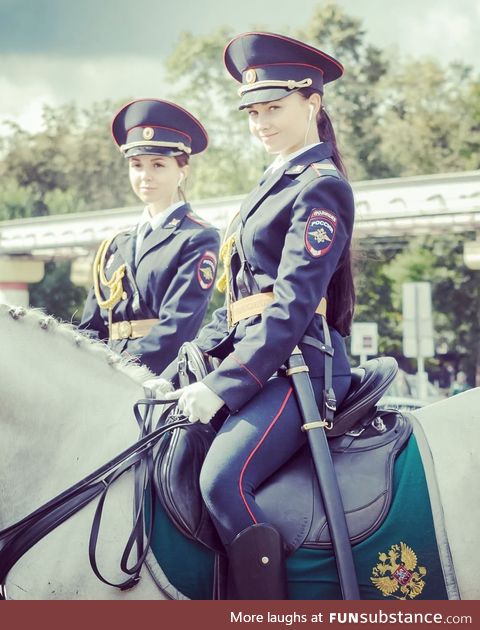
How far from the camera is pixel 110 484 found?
3.54 metres

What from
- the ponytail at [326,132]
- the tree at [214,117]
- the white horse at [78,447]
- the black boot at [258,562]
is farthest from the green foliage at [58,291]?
the black boot at [258,562]

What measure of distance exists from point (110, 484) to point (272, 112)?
1.67m

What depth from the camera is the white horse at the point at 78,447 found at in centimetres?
345

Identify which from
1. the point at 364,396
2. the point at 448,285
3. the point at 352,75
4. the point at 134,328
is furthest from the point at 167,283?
the point at 352,75

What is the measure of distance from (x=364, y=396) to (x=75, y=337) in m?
1.21

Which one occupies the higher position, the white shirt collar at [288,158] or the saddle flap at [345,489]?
the white shirt collar at [288,158]

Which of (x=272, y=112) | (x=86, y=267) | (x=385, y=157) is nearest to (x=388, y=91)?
(x=385, y=157)

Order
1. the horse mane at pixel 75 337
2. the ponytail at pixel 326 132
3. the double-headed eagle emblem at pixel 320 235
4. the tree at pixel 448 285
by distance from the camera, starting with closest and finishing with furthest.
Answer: the double-headed eagle emblem at pixel 320 235
the horse mane at pixel 75 337
the ponytail at pixel 326 132
the tree at pixel 448 285

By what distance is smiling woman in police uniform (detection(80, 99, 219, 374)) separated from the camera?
5355 millimetres

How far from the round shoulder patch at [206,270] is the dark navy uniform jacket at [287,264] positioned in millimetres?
1486

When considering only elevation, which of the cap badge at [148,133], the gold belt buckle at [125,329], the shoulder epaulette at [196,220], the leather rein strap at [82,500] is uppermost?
the cap badge at [148,133]

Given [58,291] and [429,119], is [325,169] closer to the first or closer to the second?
[58,291]

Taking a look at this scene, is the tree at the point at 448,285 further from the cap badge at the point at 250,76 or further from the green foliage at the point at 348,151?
the cap badge at the point at 250,76
